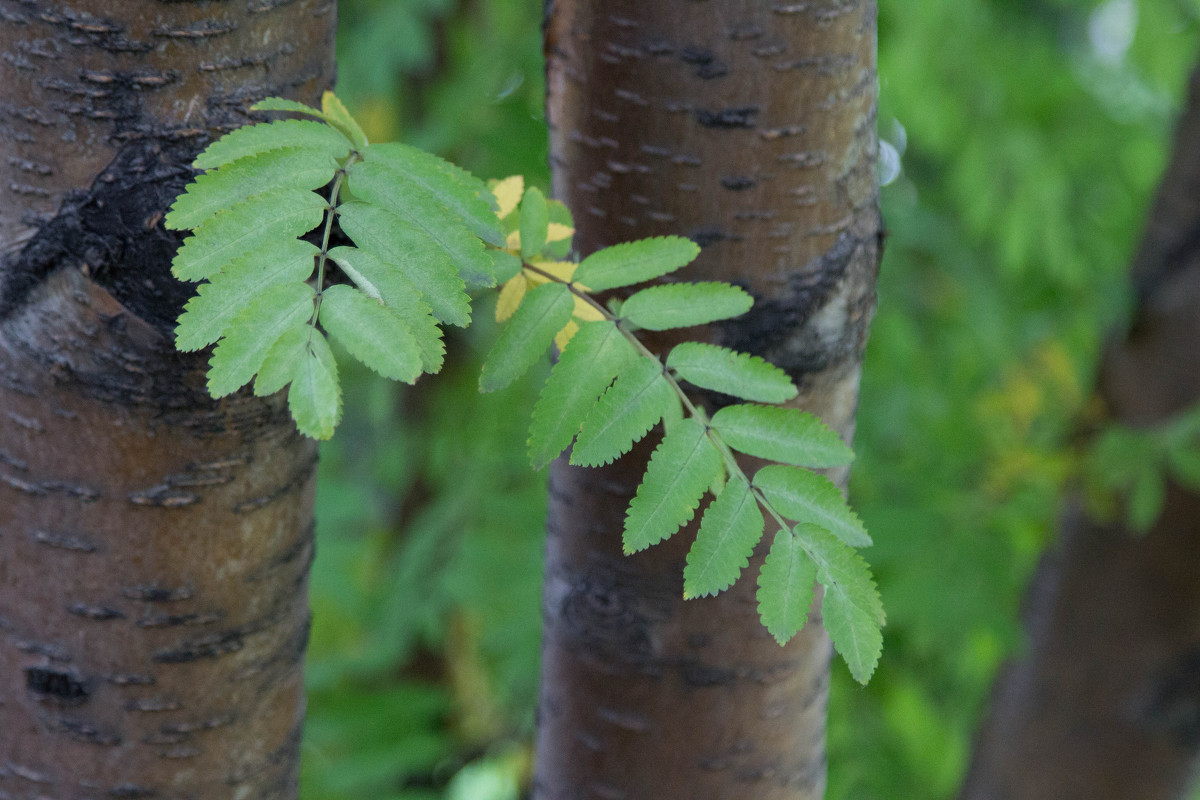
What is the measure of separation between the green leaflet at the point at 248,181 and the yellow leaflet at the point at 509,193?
13 centimetres

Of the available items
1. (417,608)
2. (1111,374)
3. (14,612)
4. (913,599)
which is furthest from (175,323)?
(1111,374)

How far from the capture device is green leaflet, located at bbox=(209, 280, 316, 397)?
1.37ft

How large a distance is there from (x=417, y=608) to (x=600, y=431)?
1.55 meters

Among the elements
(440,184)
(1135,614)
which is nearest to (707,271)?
(440,184)

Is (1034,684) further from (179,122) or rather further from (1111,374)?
(179,122)

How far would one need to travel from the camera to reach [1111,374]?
1.73m

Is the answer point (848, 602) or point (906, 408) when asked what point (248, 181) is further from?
point (906, 408)

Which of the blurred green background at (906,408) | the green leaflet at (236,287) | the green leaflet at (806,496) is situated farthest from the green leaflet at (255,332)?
the blurred green background at (906,408)

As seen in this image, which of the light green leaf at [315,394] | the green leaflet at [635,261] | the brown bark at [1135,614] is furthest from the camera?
the brown bark at [1135,614]

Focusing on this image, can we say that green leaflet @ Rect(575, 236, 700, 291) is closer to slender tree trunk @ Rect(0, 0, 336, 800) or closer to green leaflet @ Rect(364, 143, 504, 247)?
green leaflet @ Rect(364, 143, 504, 247)

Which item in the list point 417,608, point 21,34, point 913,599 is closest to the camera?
point 21,34

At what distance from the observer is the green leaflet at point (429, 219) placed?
0.45 metres

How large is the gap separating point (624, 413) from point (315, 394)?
149 millimetres

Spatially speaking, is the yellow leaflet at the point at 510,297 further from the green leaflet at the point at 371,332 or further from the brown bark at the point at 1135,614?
the brown bark at the point at 1135,614
